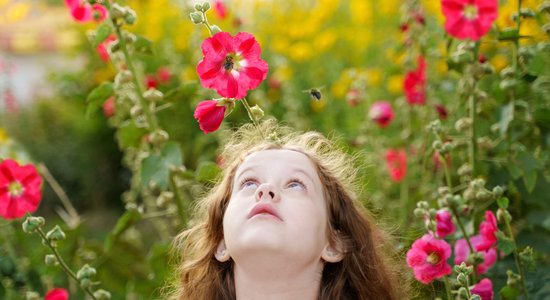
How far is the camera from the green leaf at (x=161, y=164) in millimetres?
1946

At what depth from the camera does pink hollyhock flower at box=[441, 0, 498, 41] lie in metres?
1.73

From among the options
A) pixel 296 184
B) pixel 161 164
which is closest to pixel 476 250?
pixel 296 184

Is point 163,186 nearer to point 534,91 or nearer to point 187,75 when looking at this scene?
point 534,91

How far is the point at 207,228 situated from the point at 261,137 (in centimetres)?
22

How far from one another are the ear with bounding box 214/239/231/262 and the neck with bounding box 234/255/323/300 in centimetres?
6

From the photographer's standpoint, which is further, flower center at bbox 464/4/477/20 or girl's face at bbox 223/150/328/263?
flower center at bbox 464/4/477/20

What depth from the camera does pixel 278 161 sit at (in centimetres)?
164

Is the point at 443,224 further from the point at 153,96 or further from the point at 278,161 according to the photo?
the point at 153,96

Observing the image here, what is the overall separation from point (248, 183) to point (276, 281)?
192 mm

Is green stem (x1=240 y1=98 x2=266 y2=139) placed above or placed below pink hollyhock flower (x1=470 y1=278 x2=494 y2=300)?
above

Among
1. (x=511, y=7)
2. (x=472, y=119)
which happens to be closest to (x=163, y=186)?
(x=472, y=119)

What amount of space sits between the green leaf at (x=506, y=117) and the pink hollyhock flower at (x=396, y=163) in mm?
602

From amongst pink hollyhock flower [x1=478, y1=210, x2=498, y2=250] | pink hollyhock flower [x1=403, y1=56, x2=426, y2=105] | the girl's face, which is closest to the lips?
the girl's face

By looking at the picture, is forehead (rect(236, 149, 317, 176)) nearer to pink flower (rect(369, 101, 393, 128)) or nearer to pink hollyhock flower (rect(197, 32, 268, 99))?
pink hollyhock flower (rect(197, 32, 268, 99))
